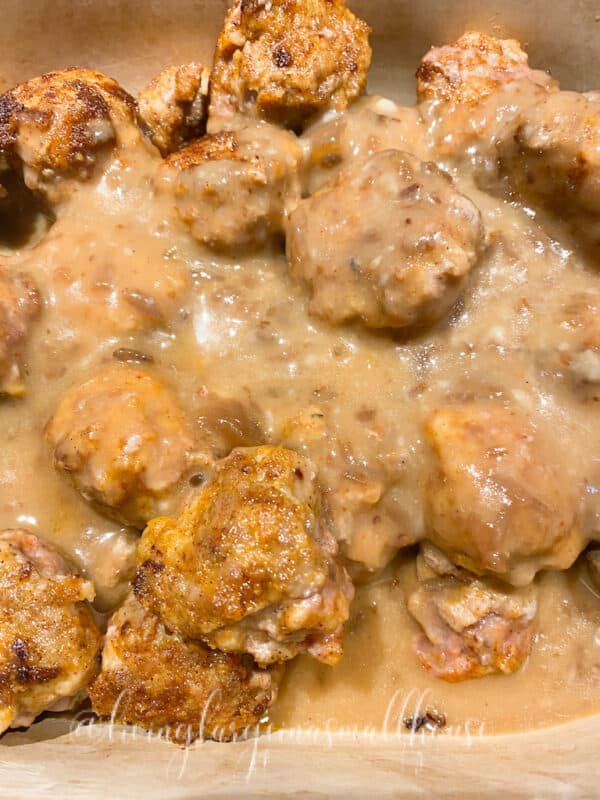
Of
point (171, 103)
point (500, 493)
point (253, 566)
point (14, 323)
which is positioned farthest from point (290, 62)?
point (253, 566)

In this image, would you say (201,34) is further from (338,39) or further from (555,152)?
(555,152)

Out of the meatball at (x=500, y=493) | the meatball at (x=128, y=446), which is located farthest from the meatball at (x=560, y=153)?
the meatball at (x=128, y=446)

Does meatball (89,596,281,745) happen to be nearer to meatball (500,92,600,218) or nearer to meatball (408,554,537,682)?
meatball (408,554,537,682)

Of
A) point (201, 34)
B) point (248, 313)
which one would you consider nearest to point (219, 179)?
point (248, 313)

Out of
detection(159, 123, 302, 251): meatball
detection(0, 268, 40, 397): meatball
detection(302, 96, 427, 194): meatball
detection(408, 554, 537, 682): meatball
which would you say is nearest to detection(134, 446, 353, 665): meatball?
detection(408, 554, 537, 682): meatball

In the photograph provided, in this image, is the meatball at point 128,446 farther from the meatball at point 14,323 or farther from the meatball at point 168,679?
the meatball at point 168,679
